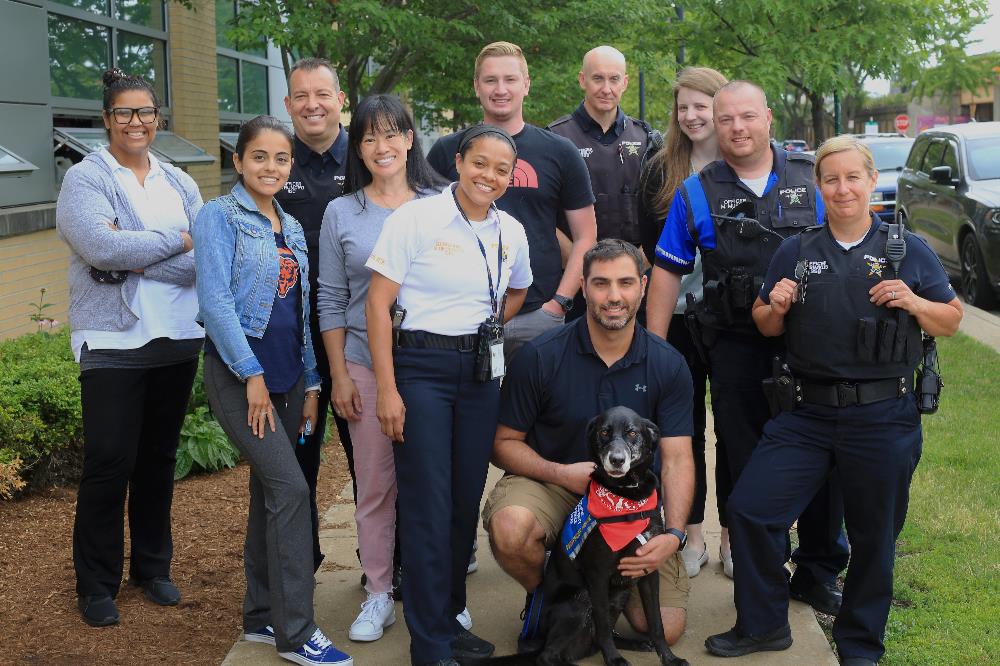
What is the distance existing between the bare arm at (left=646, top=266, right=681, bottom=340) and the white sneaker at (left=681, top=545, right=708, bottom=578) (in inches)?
39.8

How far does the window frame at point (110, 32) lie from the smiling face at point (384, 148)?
5870 millimetres

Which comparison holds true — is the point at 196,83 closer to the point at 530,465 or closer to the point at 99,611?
the point at 99,611

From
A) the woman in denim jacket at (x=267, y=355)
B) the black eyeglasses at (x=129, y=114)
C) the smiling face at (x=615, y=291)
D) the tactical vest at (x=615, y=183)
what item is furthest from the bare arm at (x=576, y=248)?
the black eyeglasses at (x=129, y=114)

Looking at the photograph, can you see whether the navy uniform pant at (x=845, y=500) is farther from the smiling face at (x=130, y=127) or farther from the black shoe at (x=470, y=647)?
the smiling face at (x=130, y=127)

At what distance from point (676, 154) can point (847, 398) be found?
165cm

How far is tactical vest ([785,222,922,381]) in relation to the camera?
12.8ft

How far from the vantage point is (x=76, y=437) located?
5957 millimetres

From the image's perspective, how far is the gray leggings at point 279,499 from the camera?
13.0ft

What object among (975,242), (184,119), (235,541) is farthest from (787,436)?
(184,119)

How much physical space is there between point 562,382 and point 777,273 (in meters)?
0.91

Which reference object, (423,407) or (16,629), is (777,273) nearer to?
(423,407)

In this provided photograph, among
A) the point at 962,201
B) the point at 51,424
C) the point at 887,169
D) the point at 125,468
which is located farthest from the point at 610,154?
the point at 887,169

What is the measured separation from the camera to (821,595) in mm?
4633

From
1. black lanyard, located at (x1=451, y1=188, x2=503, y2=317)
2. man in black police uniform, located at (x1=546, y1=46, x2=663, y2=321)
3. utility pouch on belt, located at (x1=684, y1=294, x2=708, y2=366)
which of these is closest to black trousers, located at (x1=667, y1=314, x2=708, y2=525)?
utility pouch on belt, located at (x1=684, y1=294, x2=708, y2=366)
